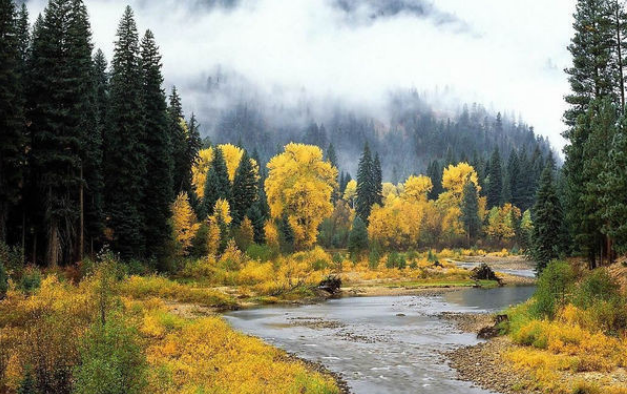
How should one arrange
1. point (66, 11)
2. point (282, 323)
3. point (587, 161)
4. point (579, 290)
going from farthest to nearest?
point (66, 11) → point (587, 161) → point (282, 323) → point (579, 290)

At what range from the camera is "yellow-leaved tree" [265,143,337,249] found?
63.6m

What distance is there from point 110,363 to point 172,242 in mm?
38098

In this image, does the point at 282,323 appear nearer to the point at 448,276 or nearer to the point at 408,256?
the point at 448,276

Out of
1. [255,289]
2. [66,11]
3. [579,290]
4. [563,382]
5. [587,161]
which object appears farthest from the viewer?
[255,289]

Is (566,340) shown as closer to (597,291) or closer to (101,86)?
(597,291)

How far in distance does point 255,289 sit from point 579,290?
2578 cm

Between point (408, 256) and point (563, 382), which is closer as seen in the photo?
point (563, 382)

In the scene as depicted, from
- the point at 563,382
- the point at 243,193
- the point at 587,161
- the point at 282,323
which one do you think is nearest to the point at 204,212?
the point at 243,193

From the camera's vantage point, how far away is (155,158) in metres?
45.2

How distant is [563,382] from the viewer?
1570cm

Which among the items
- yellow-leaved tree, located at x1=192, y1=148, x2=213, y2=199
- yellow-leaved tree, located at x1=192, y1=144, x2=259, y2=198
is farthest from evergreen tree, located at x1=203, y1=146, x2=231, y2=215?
yellow-leaved tree, located at x1=192, y1=148, x2=213, y2=199

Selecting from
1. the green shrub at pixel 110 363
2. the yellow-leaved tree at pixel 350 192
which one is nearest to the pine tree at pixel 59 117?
the green shrub at pixel 110 363

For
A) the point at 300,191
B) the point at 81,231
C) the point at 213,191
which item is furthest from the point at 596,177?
the point at 213,191

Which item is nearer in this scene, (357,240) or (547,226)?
(547,226)
